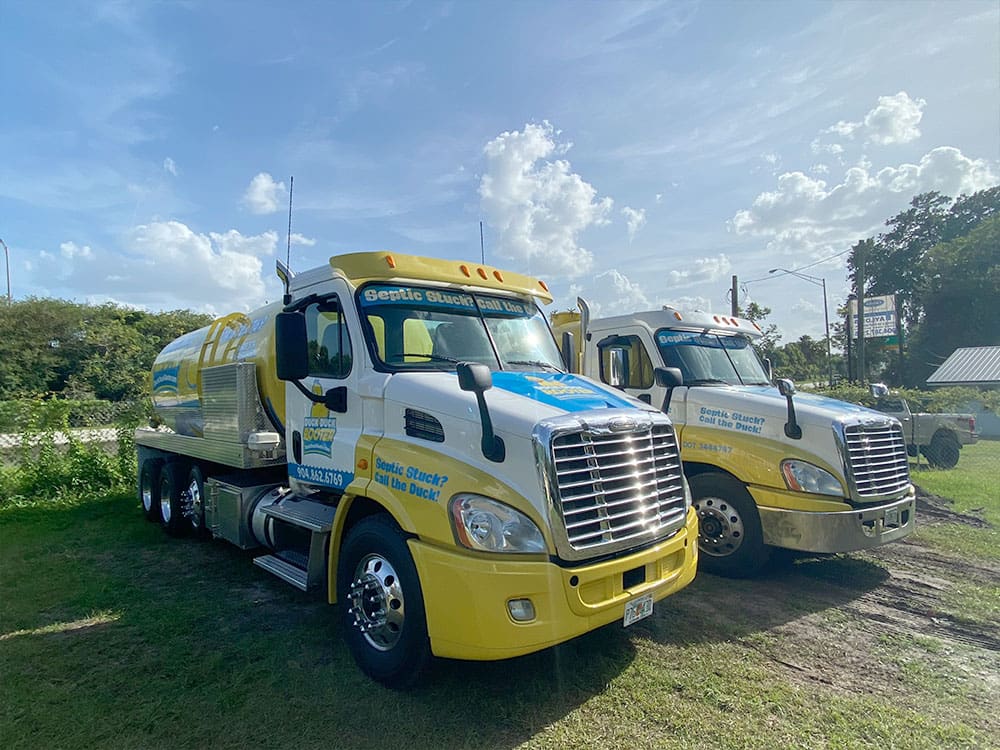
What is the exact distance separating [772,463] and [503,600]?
12.1 ft

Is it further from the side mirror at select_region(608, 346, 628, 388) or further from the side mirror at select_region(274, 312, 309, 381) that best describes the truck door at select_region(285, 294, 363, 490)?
the side mirror at select_region(608, 346, 628, 388)

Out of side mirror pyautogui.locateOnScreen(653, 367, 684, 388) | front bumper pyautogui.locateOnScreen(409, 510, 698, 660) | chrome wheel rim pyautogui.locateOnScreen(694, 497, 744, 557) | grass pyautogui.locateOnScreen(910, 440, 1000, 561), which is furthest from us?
grass pyautogui.locateOnScreen(910, 440, 1000, 561)

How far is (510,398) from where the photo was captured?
12.7ft

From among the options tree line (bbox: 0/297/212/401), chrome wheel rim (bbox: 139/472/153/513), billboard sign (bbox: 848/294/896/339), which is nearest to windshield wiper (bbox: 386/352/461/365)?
chrome wheel rim (bbox: 139/472/153/513)

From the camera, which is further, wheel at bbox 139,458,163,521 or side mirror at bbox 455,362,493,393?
wheel at bbox 139,458,163,521

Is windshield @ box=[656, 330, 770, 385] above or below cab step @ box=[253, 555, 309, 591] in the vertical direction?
above

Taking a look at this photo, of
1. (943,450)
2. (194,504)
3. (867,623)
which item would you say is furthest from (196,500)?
(943,450)

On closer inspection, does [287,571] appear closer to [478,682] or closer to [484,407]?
[478,682]

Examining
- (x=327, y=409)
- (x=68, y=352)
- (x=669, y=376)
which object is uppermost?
(x=68, y=352)

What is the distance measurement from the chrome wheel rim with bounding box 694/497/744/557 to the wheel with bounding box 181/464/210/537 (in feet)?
18.8

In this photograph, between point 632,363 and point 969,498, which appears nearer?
point 632,363

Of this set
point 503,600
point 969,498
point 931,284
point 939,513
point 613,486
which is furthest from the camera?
point 931,284

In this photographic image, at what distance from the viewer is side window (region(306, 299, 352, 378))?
4.61 metres

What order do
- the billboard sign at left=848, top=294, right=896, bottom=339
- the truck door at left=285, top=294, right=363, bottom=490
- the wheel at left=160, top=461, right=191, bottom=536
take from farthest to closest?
1. the billboard sign at left=848, top=294, right=896, bottom=339
2. the wheel at left=160, top=461, right=191, bottom=536
3. the truck door at left=285, top=294, right=363, bottom=490
